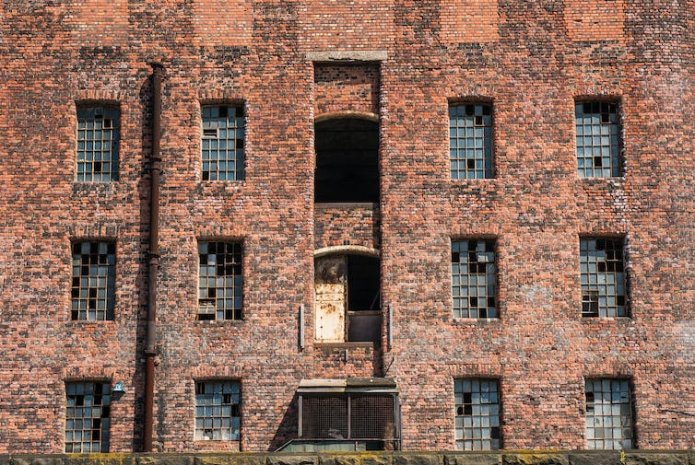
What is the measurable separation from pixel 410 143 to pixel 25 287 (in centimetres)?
1104

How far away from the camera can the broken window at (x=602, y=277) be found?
97.7 feet

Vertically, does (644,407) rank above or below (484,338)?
below

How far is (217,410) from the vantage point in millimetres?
29172

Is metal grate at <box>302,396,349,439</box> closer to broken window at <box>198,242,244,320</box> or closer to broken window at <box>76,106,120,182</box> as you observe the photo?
broken window at <box>198,242,244,320</box>

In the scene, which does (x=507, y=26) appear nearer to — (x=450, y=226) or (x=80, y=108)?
(x=450, y=226)

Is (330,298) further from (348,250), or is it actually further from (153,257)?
(153,257)

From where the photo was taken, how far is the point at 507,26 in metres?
30.8

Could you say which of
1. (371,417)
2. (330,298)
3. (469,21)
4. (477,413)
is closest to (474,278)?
(477,413)

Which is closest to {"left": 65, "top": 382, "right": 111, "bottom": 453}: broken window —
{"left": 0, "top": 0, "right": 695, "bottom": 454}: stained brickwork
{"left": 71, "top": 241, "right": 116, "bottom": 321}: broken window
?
{"left": 0, "top": 0, "right": 695, "bottom": 454}: stained brickwork

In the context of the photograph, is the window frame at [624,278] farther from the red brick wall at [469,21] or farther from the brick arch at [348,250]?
the red brick wall at [469,21]

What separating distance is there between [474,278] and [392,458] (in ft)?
41.0

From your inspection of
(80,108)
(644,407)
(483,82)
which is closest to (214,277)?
(80,108)

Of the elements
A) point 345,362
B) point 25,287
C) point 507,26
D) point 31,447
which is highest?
point 507,26

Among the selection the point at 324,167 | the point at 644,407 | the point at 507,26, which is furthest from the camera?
the point at 324,167
